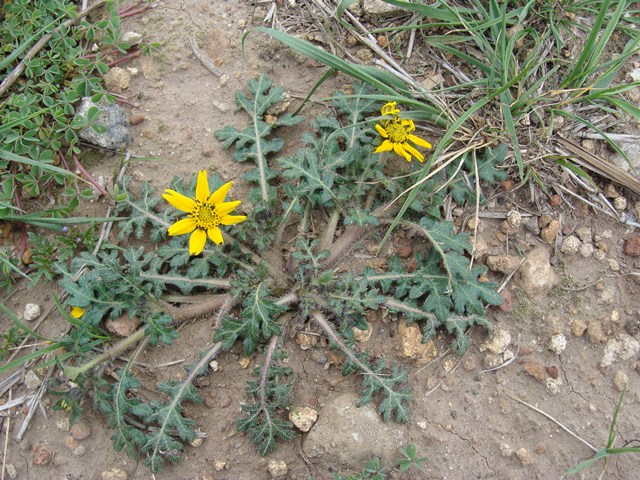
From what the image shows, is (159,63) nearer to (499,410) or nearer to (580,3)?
(580,3)

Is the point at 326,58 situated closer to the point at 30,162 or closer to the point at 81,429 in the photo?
the point at 30,162

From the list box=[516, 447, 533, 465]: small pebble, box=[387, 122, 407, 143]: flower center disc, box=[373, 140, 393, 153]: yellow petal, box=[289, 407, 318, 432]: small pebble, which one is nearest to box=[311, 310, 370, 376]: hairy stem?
box=[289, 407, 318, 432]: small pebble

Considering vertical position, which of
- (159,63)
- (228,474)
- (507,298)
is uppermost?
(159,63)

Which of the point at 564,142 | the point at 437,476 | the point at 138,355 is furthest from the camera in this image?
the point at 564,142

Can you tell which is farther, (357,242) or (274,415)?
(357,242)

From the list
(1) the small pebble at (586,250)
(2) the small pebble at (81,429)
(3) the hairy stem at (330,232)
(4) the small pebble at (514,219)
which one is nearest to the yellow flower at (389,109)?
(3) the hairy stem at (330,232)

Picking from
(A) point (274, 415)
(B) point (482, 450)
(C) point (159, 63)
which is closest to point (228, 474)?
(A) point (274, 415)

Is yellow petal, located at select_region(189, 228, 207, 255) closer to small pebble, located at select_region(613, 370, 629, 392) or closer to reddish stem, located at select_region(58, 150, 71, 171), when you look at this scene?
reddish stem, located at select_region(58, 150, 71, 171)
